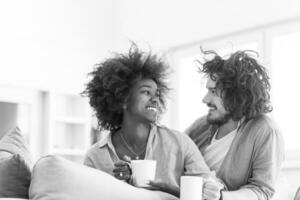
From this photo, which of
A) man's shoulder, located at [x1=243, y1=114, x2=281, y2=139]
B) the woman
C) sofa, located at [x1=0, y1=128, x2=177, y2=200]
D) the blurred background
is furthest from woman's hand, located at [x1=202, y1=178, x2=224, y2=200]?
the blurred background

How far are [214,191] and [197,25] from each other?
315cm

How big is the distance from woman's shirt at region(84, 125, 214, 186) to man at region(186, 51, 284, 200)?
0.16 meters

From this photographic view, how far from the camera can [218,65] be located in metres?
2.28

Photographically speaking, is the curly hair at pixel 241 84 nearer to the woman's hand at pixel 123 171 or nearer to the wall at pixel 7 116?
the woman's hand at pixel 123 171

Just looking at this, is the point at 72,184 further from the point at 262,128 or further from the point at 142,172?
the point at 262,128

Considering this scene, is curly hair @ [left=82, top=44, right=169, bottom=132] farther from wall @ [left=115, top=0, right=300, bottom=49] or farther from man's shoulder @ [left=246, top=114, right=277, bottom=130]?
wall @ [left=115, top=0, right=300, bottom=49]

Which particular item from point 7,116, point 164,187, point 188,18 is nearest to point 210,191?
point 164,187

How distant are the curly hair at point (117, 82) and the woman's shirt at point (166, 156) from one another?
22cm

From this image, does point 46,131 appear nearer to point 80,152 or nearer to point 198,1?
point 80,152

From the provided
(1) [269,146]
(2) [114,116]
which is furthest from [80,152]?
(1) [269,146]

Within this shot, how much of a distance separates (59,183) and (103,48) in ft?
13.7

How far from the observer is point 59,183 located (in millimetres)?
1265

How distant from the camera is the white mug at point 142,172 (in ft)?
5.35

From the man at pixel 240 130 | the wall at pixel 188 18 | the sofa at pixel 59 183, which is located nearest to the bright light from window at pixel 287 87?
the wall at pixel 188 18
